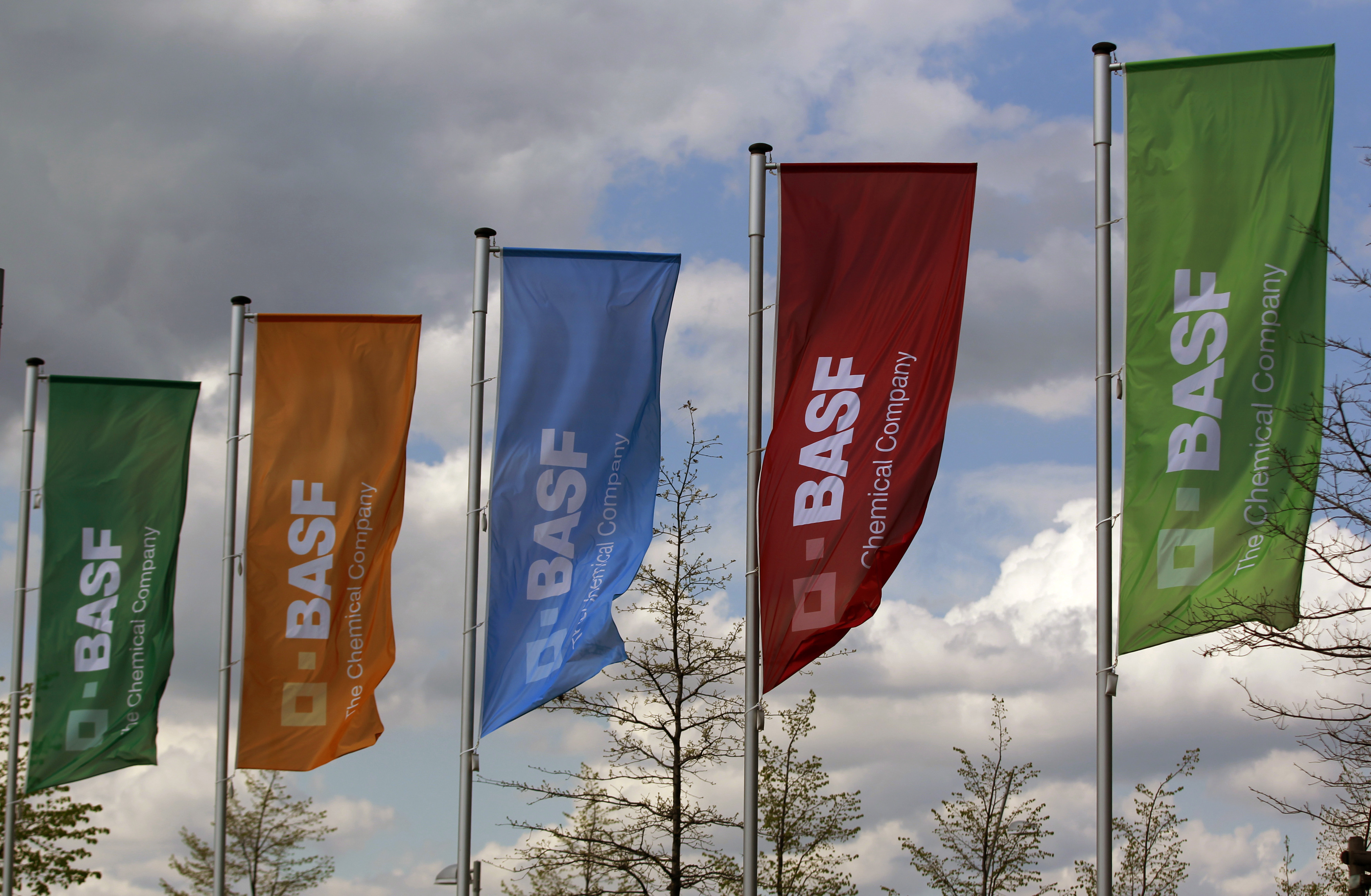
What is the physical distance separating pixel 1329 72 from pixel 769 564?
7.60 metres

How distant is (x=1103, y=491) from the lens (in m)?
14.4

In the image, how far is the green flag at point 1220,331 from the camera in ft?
44.7

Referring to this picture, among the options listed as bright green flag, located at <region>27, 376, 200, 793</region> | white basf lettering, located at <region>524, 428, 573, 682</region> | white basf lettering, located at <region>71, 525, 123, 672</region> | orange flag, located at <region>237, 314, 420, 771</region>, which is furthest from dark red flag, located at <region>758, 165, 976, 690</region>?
white basf lettering, located at <region>71, 525, 123, 672</region>

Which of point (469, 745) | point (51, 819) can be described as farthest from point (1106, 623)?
point (51, 819)

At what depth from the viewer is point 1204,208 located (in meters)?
14.4

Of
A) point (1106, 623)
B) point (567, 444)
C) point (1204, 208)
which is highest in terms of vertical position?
point (1204, 208)

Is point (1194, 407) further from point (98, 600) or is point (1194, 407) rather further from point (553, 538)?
point (98, 600)

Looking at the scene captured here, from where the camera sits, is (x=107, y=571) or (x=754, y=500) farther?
(x=107, y=571)

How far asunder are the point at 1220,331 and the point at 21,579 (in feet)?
65.0

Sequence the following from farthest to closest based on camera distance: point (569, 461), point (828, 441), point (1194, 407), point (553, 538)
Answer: point (569, 461) → point (553, 538) → point (828, 441) → point (1194, 407)

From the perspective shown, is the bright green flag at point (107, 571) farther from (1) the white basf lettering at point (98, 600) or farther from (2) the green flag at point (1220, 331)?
(2) the green flag at point (1220, 331)

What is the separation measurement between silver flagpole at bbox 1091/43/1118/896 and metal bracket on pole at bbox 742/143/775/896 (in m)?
Result: 3.39

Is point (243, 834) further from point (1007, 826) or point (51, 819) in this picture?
point (1007, 826)

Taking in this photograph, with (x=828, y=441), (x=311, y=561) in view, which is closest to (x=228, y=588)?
(x=311, y=561)
